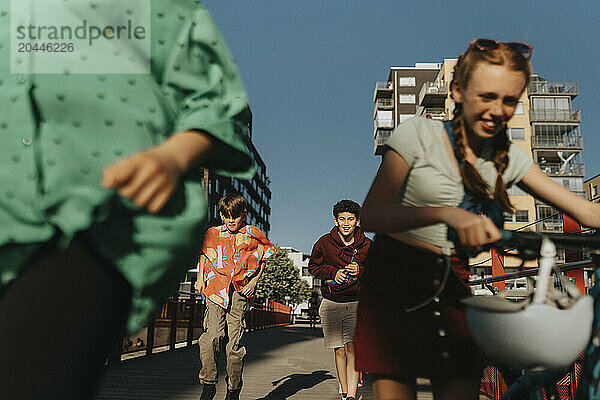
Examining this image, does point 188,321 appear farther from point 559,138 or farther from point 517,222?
point 559,138

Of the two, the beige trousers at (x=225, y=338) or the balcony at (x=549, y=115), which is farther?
the balcony at (x=549, y=115)

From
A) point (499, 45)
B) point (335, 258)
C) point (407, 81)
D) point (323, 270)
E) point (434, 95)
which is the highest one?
point (407, 81)

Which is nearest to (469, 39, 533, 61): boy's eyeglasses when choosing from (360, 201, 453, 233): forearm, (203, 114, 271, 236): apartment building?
(360, 201, 453, 233): forearm

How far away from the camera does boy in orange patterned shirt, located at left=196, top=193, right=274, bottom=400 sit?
564cm

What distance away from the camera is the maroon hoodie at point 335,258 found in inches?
272

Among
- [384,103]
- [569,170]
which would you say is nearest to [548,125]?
[569,170]

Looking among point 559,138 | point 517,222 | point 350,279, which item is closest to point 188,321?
point 350,279

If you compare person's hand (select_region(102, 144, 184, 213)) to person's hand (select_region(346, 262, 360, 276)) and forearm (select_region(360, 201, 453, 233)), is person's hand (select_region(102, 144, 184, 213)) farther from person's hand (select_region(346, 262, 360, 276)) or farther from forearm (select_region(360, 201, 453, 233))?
person's hand (select_region(346, 262, 360, 276))

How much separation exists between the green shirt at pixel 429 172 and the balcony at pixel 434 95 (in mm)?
64689

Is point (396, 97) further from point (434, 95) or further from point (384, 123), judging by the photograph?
point (434, 95)

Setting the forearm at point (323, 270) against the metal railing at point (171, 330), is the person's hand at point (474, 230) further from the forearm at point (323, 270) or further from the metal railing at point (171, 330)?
the metal railing at point (171, 330)

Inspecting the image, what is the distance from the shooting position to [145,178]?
4.21 ft

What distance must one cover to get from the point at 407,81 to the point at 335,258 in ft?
252

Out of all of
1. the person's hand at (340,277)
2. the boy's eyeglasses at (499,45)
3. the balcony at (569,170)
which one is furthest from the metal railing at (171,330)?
the balcony at (569,170)
